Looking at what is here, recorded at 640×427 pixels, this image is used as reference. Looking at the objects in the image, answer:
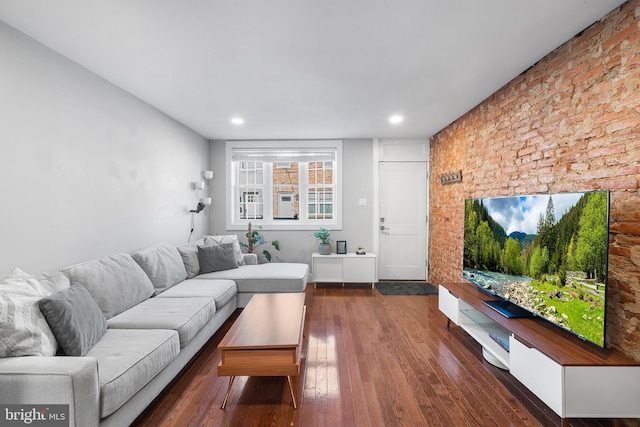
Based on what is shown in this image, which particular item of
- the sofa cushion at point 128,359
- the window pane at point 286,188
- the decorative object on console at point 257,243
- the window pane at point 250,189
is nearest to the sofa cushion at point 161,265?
the sofa cushion at point 128,359

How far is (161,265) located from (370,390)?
2358 millimetres

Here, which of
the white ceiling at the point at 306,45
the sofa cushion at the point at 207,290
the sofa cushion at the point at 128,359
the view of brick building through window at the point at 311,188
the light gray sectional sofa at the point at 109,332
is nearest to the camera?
the light gray sectional sofa at the point at 109,332

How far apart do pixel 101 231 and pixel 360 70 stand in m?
2.73

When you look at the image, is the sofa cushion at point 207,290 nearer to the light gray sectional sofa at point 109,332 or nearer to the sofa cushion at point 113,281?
the light gray sectional sofa at point 109,332

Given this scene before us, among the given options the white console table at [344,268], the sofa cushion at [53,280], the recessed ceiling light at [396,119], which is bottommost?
the white console table at [344,268]

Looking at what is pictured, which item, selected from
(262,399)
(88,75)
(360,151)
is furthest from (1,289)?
(360,151)

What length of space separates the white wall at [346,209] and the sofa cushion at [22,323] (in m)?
3.48

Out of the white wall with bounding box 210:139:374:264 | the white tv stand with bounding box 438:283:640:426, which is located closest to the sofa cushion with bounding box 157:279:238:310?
the white wall with bounding box 210:139:374:264

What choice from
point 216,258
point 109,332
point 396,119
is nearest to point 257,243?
point 216,258

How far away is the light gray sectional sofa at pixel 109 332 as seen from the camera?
1353mm

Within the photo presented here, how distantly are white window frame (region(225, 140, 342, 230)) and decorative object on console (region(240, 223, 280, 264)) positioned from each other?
21 cm

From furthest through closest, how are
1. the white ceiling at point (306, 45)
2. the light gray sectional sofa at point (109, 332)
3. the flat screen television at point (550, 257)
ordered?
Answer: 1. the white ceiling at point (306, 45)
2. the flat screen television at point (550, 257)
3. the light gray sectional sofa at point (109, 332)

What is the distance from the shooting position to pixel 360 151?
16.6 ft

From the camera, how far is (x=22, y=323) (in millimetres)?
1508
